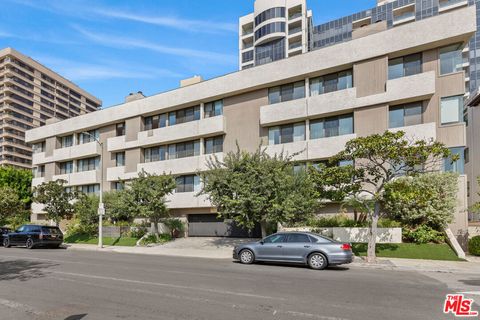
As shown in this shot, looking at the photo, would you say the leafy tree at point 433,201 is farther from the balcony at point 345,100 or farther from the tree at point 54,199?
the tree at point 54,199

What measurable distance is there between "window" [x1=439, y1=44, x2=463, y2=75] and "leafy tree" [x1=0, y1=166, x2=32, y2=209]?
56.0 m

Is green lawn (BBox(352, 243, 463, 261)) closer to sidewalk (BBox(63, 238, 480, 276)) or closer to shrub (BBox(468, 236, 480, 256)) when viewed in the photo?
sidewalk (BBox(63, 238, 480, 276))

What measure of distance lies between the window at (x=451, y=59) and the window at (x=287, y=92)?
30.3 feet

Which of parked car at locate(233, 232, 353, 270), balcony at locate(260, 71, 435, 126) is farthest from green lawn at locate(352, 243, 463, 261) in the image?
balcony at locate(260, 71, 435, 126)

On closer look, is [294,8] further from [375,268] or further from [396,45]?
[375,268]

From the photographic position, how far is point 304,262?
45.2ft

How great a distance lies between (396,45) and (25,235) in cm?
2769

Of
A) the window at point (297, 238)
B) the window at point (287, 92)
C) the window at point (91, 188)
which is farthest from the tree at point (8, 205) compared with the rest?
the window at point (297, 238)

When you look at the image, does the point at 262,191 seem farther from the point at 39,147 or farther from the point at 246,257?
the point at 39,147

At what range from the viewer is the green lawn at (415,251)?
16.9 meters

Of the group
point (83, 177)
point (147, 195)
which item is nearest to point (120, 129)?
point (83, 177)

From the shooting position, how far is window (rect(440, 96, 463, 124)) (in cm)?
2086

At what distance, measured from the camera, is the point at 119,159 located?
120ft

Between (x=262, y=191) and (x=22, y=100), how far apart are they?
95926 mm
